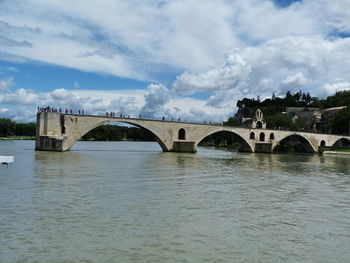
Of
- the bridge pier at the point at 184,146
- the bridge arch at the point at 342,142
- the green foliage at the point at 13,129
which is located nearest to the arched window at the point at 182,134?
the bridge pier at the point at 184,146

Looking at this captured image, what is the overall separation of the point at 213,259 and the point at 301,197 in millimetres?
8894

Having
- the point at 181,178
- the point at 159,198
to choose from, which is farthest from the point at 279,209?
the point at 181,178

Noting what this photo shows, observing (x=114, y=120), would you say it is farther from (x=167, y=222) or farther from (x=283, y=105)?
(x=283, y=105)

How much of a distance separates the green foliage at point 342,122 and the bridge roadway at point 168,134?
7.18m

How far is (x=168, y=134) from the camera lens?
172 ft

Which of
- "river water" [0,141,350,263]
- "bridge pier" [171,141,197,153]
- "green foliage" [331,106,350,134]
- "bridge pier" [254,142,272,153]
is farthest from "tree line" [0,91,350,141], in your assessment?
"river water" [0,141,350,263]

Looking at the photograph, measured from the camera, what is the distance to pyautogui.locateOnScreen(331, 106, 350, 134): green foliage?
84.2 m

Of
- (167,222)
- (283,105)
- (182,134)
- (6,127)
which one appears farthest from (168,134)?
(283,105)

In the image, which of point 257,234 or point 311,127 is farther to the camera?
point 311,127

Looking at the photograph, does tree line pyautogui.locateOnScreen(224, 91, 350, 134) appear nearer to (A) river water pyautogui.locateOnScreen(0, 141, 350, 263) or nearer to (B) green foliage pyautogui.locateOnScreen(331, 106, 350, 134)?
(B) green foliage pyautogui.locateOnScreen(331, 106, 350, 134)

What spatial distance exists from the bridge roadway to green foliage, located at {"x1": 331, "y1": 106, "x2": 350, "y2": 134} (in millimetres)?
7182

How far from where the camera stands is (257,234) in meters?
10.3

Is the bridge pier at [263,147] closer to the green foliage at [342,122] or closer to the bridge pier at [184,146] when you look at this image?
the bridge pier at [184,146]

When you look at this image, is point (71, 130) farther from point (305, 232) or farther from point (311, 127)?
point (311, 127)
